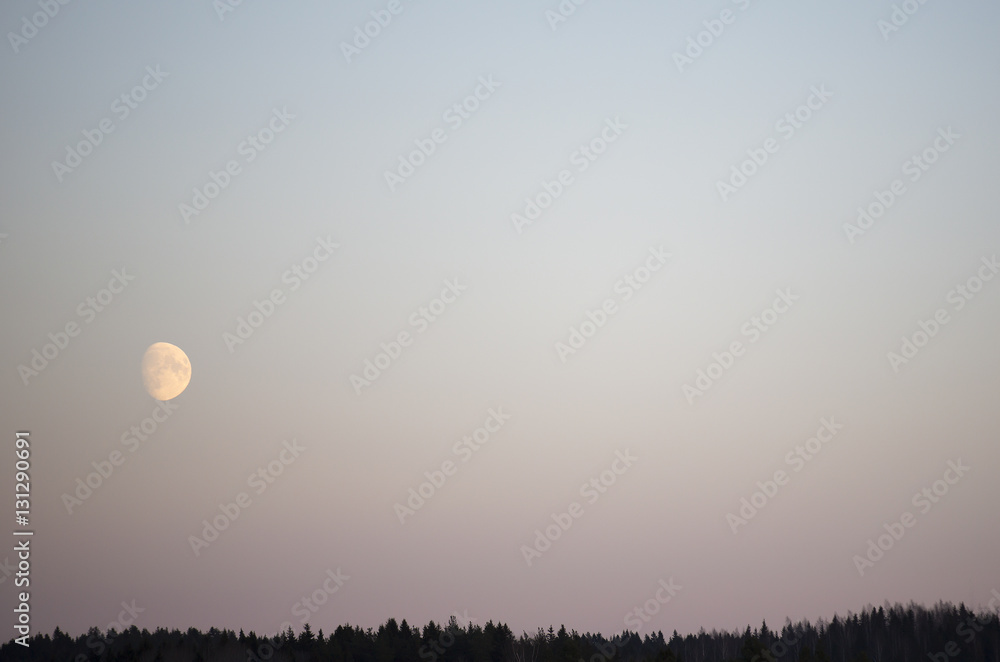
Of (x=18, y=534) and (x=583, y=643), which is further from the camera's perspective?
(x=583, y=643)

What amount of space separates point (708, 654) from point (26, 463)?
170 m

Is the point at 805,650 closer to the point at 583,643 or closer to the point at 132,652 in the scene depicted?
the point at 583,643

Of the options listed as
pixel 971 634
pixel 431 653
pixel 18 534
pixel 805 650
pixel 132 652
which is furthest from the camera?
pixel 971 634

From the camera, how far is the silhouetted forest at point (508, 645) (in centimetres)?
12456

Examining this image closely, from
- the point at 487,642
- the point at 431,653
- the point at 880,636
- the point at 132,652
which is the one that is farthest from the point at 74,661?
the point at 880,636

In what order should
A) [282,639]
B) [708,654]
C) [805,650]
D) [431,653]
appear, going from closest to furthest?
[805,650] < [431,653] < [282,639] < [708,654]

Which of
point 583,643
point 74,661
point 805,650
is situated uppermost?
point 74,661

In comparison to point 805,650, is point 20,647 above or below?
above

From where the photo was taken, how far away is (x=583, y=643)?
427 ft

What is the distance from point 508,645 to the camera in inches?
5162

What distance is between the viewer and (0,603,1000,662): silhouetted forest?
409ft

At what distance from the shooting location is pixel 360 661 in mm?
138250

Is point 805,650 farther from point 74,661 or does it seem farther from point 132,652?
point 74,661

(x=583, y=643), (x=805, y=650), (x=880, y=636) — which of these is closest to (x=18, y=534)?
(x=805, y=650)
